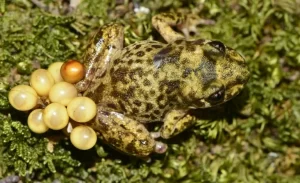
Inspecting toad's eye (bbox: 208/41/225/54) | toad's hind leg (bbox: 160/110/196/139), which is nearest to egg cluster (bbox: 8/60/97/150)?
toad's hind leg (bbox: 160/110/196/139)

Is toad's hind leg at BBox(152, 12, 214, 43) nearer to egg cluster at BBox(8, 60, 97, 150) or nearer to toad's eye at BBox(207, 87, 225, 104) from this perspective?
toad's eye at BBox(207, 87, 225, 104)

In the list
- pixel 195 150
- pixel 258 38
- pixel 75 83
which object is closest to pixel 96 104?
pixel 75 83

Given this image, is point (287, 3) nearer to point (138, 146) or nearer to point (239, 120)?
point (239, 120)

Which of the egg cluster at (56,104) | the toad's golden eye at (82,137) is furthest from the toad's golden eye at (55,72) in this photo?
the toad's golden eye at (82,137)

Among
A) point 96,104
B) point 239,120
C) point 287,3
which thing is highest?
point 287,3

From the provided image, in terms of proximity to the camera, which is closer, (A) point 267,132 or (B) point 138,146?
(B) point 138,146

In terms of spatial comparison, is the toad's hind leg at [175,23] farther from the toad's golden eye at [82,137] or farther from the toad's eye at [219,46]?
the toad's golden eye at [82,137]

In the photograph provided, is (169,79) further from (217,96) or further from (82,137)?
(82,137)

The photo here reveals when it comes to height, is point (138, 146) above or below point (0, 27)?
below
